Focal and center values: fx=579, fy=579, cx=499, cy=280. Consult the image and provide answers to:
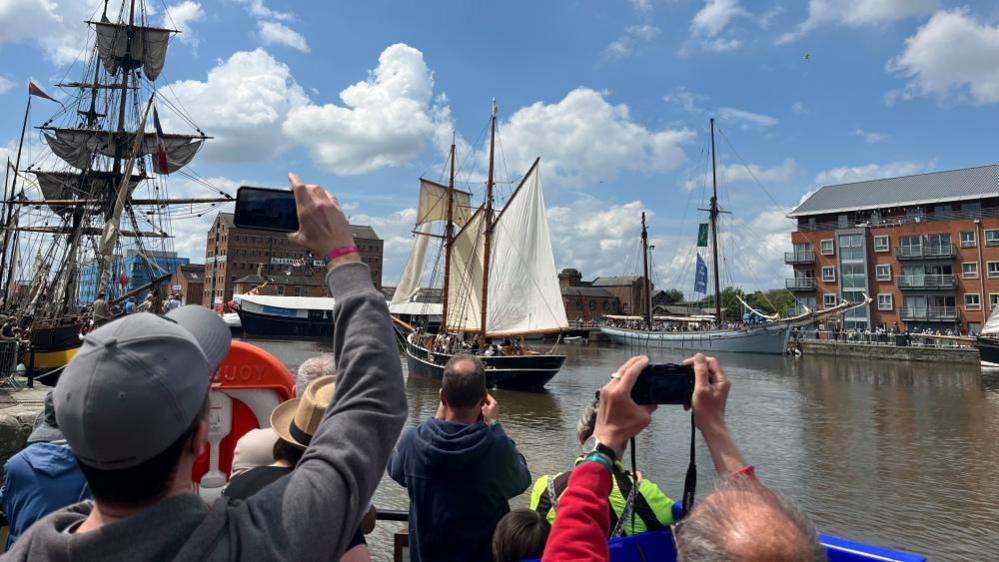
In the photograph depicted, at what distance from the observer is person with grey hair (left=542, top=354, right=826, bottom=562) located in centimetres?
120

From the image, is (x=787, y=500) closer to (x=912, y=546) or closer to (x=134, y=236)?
(x=912, y=546)

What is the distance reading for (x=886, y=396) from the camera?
82.2 feet

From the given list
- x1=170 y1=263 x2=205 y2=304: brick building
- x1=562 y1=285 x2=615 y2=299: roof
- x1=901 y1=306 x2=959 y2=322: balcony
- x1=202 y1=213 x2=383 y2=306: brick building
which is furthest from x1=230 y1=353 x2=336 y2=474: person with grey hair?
x1=170 y1=263 x2=205 y2=304: brick building

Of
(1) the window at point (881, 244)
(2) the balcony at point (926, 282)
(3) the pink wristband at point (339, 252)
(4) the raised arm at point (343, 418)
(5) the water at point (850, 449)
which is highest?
(1) the window at point (881, 244)

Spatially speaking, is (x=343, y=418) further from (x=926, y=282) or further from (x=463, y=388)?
(x=926, y=282)

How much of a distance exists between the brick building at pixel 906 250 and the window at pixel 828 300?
95 mm

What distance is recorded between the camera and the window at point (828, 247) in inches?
2431

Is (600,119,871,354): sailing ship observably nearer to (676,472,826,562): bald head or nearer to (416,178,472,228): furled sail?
(416,178,472,228): furled sail

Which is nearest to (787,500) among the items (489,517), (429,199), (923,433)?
(489,517)

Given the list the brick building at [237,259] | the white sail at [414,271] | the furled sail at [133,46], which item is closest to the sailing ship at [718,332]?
the white sail at [414,271]

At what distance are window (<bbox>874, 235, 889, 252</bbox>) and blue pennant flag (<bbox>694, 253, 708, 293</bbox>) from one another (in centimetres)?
1653

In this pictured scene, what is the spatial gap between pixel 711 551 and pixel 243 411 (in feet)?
10.6

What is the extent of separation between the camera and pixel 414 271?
5053 cm

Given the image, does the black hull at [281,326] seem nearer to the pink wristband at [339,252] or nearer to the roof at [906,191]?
the roof at [906,191]
